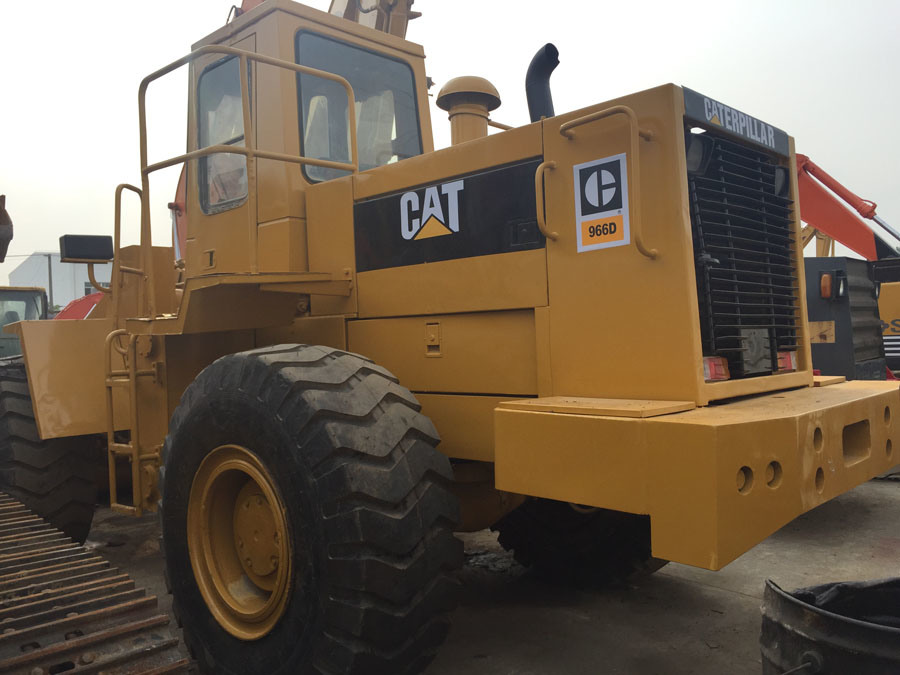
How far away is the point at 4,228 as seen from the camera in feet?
11.8

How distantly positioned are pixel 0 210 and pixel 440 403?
88.5 inches

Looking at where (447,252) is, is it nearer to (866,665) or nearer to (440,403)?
(440,403)

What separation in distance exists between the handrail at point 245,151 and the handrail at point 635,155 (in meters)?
1.48

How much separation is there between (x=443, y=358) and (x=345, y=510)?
3.40 feet

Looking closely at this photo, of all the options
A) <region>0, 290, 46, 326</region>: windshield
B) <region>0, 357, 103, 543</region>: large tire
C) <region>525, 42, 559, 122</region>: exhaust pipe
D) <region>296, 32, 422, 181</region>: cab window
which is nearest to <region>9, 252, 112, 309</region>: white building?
<region>0, 290, 46, 326</region>: windshield

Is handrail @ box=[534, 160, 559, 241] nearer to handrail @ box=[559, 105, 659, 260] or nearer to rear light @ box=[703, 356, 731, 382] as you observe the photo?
handrail @ box=[559, 105, 659, 260]

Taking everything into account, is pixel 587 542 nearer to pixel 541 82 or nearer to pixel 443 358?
pixel 443 358

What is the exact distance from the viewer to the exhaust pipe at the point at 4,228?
3.56m

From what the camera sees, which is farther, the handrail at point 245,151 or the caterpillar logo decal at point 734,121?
the handrail at point 245,151

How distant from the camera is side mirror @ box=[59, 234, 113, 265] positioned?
4469mm

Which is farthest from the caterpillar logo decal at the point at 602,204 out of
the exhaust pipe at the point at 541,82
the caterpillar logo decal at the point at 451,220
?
the exhaust pipe at the point at 541,82

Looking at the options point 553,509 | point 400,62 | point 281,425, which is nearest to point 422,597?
point 281,425

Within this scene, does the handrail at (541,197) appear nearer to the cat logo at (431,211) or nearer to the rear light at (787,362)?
the cat logo at (431,211)

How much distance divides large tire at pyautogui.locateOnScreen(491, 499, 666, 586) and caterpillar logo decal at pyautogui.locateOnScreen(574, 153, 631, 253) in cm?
188
